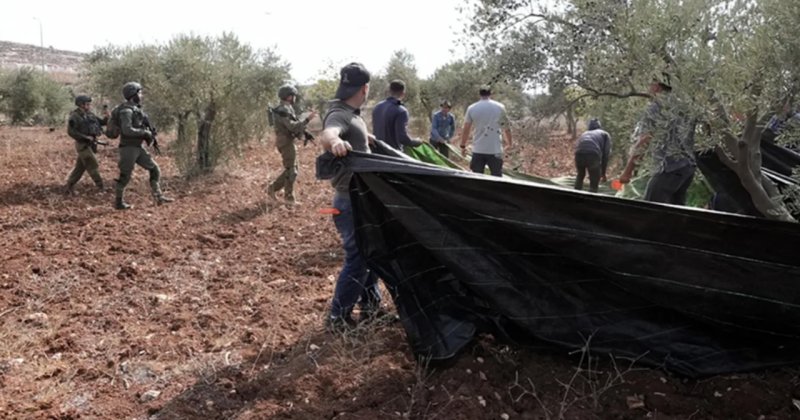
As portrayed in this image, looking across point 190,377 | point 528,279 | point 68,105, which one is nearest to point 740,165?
point 528,279

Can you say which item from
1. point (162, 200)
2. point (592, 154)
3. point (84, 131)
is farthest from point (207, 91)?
point (592, 154)

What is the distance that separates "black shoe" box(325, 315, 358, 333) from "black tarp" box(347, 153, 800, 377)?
0.68 m

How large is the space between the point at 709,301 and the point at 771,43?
3.86ft

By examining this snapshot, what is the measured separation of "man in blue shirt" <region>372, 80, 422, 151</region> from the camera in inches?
233

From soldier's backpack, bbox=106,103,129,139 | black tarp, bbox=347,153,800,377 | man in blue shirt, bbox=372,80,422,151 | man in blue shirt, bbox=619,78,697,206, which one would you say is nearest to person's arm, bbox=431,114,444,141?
man in blue shirt, bbox=372,80,422,151

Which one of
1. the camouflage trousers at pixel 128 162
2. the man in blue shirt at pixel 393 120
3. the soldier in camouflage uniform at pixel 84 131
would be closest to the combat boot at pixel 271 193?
the camouflage trousers at pixel 128 162

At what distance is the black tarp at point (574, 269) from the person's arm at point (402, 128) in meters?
2.81

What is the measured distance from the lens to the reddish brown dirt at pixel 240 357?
2.87 meters

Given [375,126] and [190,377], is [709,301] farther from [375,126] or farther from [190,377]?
[375,126]

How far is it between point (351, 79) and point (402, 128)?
93.2 inches

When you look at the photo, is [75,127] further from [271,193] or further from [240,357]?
[240,357]

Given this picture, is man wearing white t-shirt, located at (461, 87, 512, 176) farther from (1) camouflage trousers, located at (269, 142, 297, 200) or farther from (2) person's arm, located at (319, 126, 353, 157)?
(2) person's arm, located at (319, 126, 353, 157)

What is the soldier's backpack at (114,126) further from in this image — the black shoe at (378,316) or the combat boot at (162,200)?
the black shoe at (378,316)

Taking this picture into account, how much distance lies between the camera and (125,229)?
6.95 m
